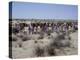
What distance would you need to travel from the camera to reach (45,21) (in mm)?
2225

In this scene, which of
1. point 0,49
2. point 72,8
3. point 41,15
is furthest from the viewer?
point 72,8

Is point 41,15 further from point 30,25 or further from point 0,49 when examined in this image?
point 0,49

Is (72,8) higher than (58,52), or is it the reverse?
(72,8)

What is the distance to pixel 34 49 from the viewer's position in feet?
7.14

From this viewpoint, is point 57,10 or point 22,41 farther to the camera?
point 57,10

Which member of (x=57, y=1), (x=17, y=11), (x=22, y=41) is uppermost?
(x=57, y=1)

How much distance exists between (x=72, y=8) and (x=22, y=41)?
817mm

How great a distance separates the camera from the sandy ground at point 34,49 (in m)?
2.10

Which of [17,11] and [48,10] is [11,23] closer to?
[17,11]

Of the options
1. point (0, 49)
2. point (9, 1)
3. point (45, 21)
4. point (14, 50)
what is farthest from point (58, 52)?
point (9, 1)

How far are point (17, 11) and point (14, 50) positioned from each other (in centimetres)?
46

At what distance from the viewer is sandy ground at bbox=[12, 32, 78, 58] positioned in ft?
6.87

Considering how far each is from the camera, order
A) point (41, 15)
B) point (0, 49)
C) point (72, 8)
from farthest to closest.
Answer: point (72, 8) < point (41, 15) < point (0, 49)

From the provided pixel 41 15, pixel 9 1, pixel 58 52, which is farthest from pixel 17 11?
pixel 58 52
